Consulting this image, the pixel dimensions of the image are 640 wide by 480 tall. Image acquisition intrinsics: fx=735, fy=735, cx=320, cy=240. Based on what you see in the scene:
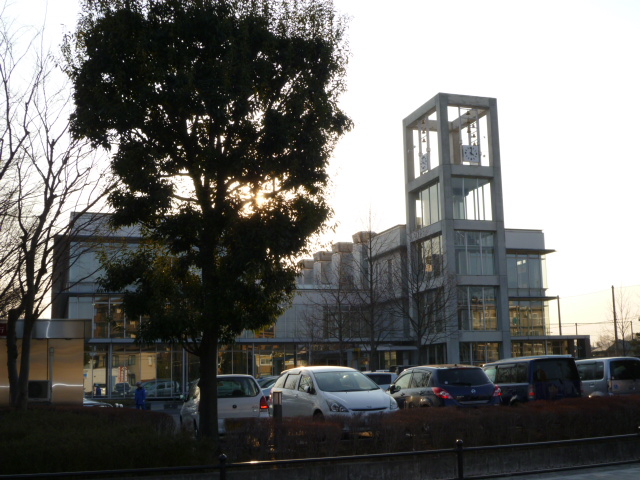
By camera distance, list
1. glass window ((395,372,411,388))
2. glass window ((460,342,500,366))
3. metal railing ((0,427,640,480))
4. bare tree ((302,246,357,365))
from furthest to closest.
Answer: glass window ((460,342,500,366))
bare tree ((302,246,357,365))
glass window ((395,372,411,388))
metal railing ((0,427,640,480))

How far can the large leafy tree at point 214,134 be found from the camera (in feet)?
44.5

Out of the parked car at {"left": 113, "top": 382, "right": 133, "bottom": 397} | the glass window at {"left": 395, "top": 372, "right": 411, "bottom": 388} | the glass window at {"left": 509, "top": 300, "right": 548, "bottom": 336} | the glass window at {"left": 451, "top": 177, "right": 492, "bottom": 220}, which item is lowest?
the parked car at {"left": 113, "top": 382, "right": 133, "bottom": 397}

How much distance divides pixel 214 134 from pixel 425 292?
2985 cm

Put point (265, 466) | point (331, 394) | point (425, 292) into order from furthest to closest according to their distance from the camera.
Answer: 1. point (425, 292)
2. point (331, 394)
3. point (265, 466)

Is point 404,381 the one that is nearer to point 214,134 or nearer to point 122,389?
point 214,134

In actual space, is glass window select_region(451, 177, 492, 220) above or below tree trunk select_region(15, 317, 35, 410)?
above

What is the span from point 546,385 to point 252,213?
34.4 feet

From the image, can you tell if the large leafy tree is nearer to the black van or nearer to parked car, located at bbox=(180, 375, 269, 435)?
parked car, located at bbox=(180, 375, 269, 435)

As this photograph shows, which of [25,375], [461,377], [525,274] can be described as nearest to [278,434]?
[461,377]

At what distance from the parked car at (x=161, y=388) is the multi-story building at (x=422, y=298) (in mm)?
1578

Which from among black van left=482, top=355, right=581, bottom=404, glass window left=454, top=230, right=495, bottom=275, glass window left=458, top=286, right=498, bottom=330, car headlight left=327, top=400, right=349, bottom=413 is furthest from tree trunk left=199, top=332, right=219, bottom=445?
glass window left=454, top=230, right=495, bottom=275

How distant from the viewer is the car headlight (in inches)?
619

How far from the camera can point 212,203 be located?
14406 millimetres

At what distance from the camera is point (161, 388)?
44.6 metres
